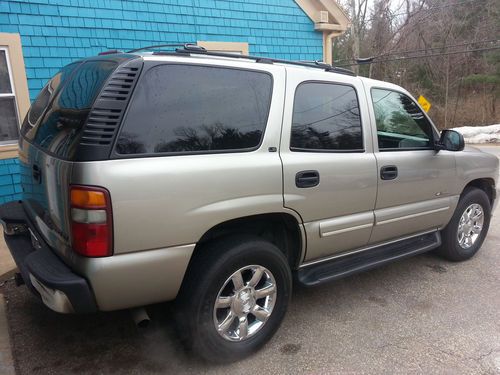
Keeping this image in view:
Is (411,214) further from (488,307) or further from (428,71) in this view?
(428,71)

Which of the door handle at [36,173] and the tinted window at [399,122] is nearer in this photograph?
the door handle at [36,173]

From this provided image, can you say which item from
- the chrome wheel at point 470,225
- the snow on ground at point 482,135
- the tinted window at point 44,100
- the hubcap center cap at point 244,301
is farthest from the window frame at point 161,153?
the snow on ground at point 482,135

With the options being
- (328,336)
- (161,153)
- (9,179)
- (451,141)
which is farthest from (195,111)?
(9,179)

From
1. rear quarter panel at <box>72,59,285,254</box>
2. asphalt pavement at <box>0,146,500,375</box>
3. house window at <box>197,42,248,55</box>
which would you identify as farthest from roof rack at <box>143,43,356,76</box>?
house window at <box>197,42,248,55</box>

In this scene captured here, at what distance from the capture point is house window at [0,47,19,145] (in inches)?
Result: 227

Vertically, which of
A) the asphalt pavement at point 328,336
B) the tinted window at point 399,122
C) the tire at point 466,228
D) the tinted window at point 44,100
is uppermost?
the tinted window at point 44,100

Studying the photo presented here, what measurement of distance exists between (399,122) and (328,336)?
187cm

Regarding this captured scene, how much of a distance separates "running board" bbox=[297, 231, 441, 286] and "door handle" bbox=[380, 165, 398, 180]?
622 millimetres

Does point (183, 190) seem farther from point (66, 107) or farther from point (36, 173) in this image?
point (36, 173)

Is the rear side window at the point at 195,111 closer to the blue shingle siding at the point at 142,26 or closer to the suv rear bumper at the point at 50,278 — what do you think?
the suv rear bumper at the point at 50,278

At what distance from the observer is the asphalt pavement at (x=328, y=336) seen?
2.72m

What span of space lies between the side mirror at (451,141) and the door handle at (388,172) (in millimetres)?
694

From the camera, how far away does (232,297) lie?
104 inches

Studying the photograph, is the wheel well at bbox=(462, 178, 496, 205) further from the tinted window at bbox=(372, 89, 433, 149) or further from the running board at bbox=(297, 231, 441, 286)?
the tinted window at bbox=(372, 89, 433, 149)
